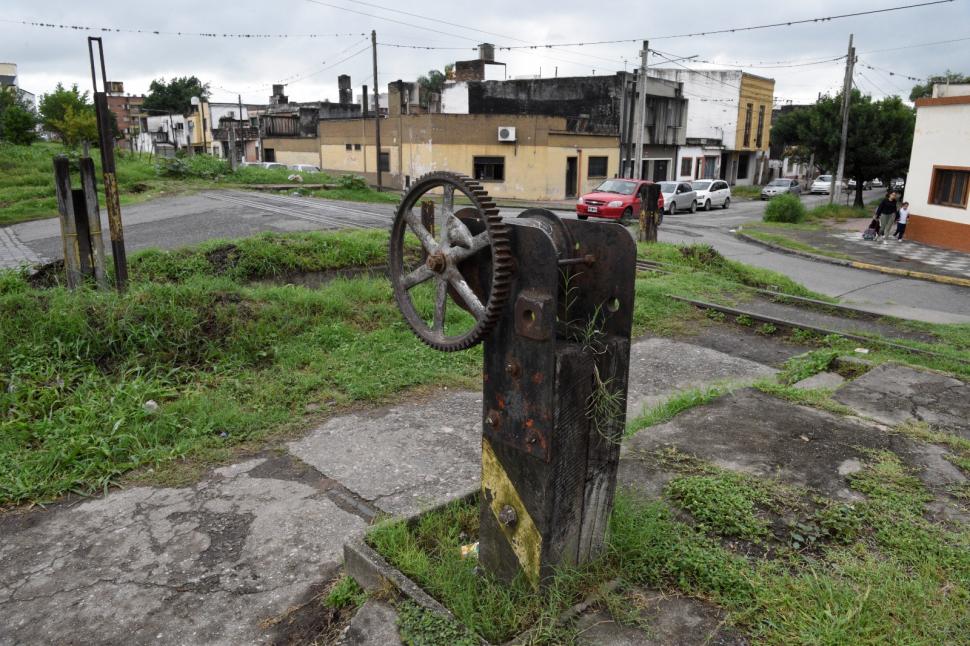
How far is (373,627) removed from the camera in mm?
3102

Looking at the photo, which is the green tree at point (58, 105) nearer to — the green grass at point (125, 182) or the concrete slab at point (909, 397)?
the green grass at point (125, 182)

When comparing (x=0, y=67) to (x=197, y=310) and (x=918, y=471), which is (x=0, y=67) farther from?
(x=918, y=471)

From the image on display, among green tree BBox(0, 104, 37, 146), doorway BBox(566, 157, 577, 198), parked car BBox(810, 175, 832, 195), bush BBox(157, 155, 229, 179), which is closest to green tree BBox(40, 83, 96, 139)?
green tree BBox(0, 104, 37, 146)

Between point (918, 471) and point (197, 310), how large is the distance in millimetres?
6681

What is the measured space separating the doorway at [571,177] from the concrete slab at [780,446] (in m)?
29.2

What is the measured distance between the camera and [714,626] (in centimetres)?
300

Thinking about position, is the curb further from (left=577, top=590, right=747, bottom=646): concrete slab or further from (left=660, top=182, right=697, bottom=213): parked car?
(left=577, top=590, right=747, bottom=646): concrete slab

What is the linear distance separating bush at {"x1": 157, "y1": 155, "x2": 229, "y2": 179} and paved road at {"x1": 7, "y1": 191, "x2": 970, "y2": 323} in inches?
182

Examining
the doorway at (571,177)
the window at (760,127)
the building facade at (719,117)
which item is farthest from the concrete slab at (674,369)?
the window at (760,127)

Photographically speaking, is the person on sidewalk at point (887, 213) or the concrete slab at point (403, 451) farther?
the person on sidewalk at point (887, 213)

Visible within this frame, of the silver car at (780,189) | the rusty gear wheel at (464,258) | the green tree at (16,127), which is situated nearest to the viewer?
the rusty gear wheel at (464,258)

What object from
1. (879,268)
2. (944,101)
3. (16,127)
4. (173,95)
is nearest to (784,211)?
(944,101)

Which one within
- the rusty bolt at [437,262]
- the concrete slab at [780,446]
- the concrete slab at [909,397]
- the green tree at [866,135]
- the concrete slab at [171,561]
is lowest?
the concrete slab at [171,561]

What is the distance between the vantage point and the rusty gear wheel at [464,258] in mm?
2783
